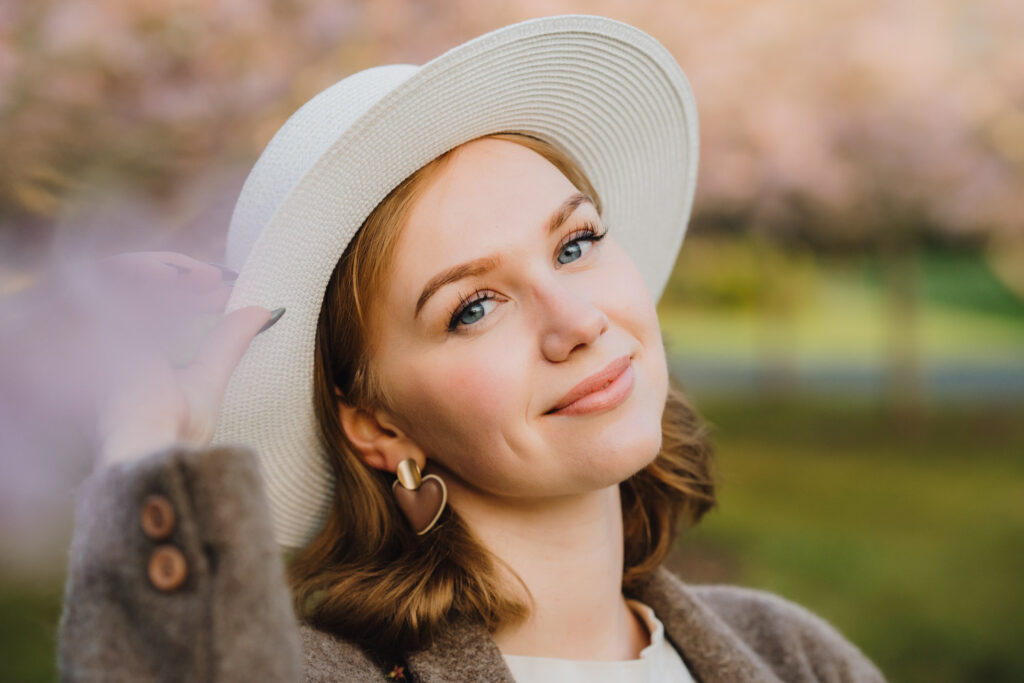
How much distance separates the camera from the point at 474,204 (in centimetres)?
188

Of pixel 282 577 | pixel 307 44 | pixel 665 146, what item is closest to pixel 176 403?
pixel 282 577

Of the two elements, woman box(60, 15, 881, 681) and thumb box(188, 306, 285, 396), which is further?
woman box(60, 15, 881, 681)

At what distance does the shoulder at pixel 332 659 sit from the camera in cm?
182

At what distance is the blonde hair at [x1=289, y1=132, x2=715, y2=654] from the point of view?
1.92 m

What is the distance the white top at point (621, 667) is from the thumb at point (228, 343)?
78 cm

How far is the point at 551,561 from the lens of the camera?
6.62ft

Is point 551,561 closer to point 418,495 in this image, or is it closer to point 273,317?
point 418,495

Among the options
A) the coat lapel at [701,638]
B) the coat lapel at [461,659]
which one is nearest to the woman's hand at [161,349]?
the coat lapel at [461,659]

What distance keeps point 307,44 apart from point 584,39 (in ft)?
8.99

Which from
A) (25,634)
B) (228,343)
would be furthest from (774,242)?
(228,343)

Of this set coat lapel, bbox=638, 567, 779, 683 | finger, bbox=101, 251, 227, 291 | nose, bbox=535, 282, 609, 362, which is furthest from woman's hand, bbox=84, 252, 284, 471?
coat lapel, bbox=638, 567, 779, 683

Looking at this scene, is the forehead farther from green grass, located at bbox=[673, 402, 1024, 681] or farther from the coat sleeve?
green grass, located at bbox=[673, 402, 1024, 681]

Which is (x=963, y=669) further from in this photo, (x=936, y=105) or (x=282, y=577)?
(x=936, y=105)

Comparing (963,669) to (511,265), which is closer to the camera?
(511,265)
